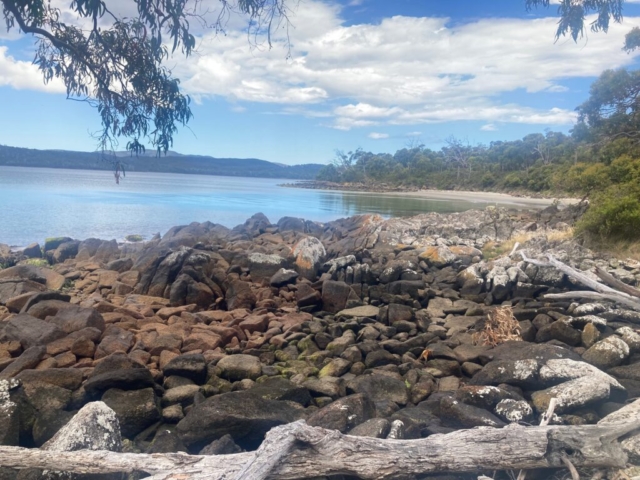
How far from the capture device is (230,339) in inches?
326

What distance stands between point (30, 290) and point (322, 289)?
5.51 metres

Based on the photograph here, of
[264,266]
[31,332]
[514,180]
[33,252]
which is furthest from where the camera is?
[514,180]

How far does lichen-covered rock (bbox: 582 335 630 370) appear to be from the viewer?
21.2ft

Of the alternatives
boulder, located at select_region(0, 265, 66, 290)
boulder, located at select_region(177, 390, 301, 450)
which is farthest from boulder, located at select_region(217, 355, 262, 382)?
boulder, located at select_region(0, 265, 66, 290)

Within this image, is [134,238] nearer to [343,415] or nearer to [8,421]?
[8,421]

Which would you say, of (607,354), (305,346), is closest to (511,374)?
(607,354)

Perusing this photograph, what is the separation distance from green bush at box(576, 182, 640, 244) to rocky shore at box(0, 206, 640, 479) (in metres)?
0.69

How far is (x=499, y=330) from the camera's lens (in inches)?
318

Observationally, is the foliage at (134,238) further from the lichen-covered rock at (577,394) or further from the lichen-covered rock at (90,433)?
the lichen-covered rock at (577,394)

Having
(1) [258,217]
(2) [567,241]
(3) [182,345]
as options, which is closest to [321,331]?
(3) [182,345]

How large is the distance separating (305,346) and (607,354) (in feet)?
13.0

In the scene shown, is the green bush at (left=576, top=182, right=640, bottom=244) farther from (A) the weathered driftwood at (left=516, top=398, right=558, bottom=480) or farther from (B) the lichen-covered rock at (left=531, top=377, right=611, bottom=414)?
(A) the weathered driftwood at (left=516, top=398, right=558, bottom=480)

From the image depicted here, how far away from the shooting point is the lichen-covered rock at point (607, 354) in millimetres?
6453

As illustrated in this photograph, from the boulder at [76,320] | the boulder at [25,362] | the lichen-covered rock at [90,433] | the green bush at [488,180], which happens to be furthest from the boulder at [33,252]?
the green bush at [488,180]
